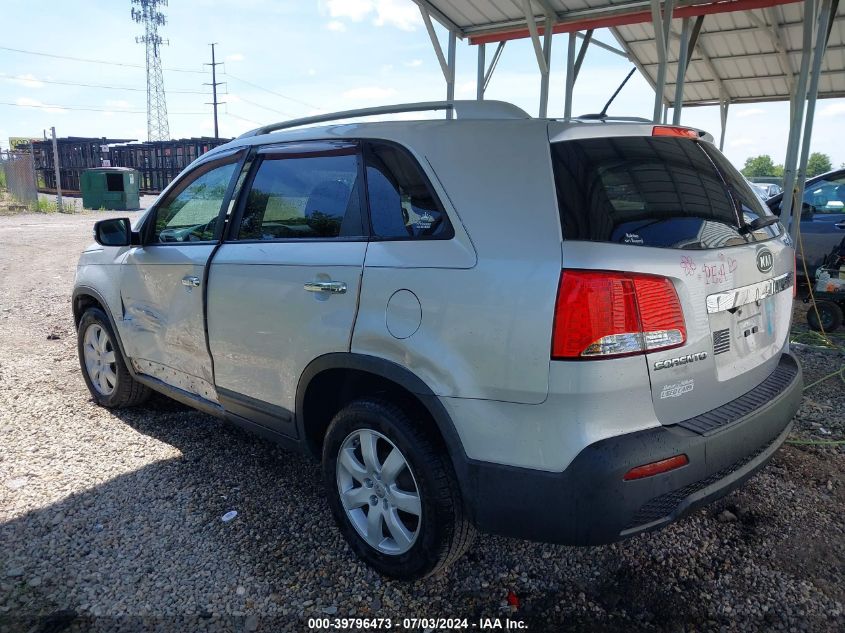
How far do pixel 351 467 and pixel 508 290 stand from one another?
112 centimetres

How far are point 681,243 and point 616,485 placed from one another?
2.83ft

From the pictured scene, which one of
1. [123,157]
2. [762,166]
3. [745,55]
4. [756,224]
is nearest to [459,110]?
[756,224]

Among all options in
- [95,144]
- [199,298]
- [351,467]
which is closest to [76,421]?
[199,298]

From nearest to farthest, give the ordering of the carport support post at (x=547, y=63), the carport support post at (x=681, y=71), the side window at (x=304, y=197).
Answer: the side window at (x=304, y=197) < the carport support post at (x=681, y=71) < the carport support post at (x=547, y=63)

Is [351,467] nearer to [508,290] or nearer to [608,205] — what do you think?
[508,290]

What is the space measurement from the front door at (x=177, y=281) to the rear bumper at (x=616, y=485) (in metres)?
1.92

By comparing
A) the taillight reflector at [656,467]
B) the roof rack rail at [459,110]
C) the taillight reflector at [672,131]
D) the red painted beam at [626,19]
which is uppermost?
the red painted beam at [626,19]

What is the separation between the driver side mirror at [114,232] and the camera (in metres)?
3.91

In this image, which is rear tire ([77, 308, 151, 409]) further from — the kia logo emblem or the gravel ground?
the kia logo emblem

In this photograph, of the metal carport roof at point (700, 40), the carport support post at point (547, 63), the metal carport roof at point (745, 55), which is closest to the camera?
the metal carport roof at point (700, 40)

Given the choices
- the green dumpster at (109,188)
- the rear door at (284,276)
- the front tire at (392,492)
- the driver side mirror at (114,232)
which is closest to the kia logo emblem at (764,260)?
the front tire at (392,492)

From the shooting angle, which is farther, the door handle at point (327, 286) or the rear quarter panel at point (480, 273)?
the door handle at point (327, 286)

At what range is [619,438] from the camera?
2006mm

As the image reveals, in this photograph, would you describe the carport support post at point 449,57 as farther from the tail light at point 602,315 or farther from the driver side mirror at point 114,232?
the tail light at point 602,315
